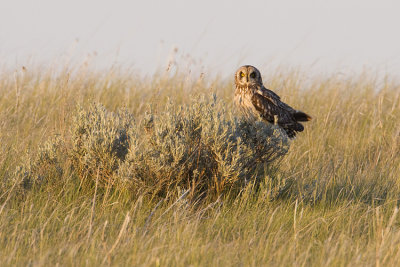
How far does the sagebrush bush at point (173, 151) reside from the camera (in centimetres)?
540

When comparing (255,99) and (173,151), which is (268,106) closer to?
(255,99)

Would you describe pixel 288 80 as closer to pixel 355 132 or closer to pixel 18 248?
pixel 355 132

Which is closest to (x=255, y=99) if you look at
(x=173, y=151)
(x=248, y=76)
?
(x=248, y=76)

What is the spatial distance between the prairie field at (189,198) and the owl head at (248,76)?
961 mm

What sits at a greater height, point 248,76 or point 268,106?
point 248,76

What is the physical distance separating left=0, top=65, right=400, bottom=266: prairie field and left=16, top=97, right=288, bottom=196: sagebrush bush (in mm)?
14

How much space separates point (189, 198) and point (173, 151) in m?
0.49

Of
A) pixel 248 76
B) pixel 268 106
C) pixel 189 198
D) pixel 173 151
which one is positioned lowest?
pixel 189 198

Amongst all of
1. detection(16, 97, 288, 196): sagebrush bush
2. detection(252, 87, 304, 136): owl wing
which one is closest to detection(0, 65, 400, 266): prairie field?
detection(16, 97, 288, 196): sagebrush bush

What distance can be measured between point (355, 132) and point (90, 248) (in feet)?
18.4

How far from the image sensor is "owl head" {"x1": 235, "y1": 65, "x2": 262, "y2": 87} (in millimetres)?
6887

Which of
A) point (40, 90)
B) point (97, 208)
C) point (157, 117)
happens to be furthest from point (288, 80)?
point (97, 208)

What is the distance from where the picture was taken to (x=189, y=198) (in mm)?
5457

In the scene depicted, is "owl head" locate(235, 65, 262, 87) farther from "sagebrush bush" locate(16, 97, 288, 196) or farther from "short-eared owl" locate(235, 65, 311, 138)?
"sagebrush bush" locate(16, 97, 288, 196)
